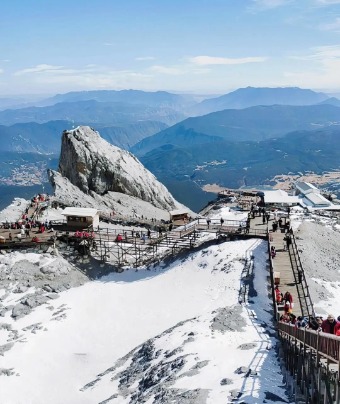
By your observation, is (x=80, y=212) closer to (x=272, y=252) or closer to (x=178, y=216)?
(x=178, y=216)

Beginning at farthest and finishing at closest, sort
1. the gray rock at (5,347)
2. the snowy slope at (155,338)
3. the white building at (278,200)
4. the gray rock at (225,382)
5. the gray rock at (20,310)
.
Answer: the white building at (278,200) → the gray rock at (20,310) → the gray rock at (5,347) → the snowy slope at (155,338) → the gray rock at (225,382)

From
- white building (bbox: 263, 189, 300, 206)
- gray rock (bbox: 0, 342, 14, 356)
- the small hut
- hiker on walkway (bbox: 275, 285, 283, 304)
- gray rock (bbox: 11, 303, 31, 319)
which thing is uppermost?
white building (bbox: 263, 189, 300, 206)

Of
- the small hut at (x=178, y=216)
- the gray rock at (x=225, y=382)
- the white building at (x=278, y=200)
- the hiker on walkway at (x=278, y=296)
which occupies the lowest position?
the gray rock at (x=225, y=382)

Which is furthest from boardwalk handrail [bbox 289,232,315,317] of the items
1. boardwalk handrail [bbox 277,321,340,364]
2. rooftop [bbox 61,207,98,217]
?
rooftop [bbox 61,207,98,217]

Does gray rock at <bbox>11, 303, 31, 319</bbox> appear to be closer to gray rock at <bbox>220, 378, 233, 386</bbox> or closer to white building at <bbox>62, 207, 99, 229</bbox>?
white building at <bbox>62, 207, 99, 229</bbox>

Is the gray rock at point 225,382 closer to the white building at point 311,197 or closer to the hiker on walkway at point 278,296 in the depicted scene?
the hiker on walkway at point 278,296

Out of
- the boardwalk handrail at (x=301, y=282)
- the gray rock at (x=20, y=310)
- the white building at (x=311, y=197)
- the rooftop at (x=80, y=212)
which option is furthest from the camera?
the white building at (x=311, y=197)

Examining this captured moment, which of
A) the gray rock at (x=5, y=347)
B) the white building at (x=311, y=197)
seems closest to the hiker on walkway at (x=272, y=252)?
the gray rock at (x=5, y=347)
